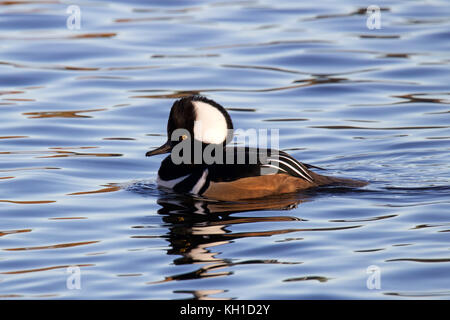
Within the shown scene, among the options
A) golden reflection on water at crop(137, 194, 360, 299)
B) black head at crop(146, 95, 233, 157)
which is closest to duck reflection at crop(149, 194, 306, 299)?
golden reflection on water at crop(137, 194, 360, 299)

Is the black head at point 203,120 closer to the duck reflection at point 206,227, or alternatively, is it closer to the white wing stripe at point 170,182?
the white wing stripe at point 170,182

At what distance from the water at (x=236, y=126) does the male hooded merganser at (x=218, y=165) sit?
0.16m

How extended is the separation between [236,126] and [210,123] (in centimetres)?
279

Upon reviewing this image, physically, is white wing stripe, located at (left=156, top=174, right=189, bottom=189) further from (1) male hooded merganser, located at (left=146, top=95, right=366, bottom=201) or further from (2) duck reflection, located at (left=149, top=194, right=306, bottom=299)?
(2) duck reflection, located at (left=149, top=194, right=306, bottom=299)

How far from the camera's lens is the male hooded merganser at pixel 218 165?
27.6 ft

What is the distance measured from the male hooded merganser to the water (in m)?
0.16

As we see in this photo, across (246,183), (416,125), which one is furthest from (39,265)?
(416,125)

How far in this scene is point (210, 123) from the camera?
28.3ft

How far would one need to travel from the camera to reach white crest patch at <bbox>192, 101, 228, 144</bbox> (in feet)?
28.2

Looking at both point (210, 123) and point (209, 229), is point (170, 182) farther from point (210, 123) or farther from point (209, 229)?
point (209, 229)

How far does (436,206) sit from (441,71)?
236 inches

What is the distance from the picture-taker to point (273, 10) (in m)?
16.9

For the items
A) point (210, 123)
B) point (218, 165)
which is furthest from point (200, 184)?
point (210, 123)

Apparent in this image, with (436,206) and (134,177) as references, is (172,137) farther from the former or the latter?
(436,206)
